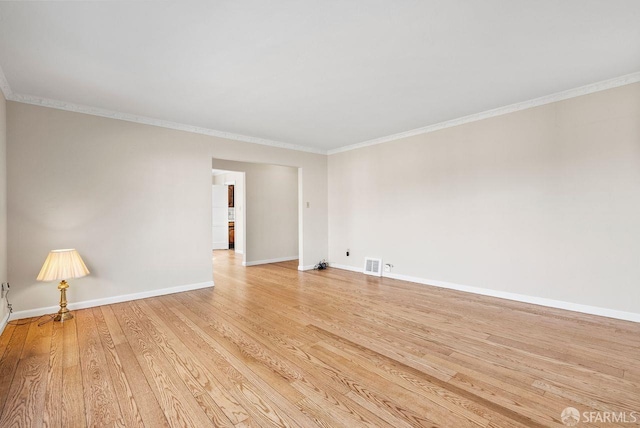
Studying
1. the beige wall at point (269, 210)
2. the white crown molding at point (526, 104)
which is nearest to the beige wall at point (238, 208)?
the beige wall at point (269, 210)

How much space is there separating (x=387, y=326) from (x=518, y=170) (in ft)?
8.71

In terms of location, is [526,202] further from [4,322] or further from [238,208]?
[238,208]

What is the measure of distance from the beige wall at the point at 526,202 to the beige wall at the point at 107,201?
3194 millimetres

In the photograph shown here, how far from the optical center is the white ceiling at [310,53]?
195 centimetres

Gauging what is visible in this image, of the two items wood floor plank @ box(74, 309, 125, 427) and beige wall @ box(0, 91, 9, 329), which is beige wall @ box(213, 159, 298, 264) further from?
wood floor plank @ box(74, 309, 125, 427)

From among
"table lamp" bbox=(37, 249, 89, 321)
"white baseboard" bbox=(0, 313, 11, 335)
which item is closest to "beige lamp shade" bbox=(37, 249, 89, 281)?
"table lamp" bbox=(37, 249, 89, 321)

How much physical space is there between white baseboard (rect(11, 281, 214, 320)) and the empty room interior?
30 mm

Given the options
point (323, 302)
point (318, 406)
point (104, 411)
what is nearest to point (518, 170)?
point (323, 302)

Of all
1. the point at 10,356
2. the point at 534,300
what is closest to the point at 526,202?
the point at 534,300

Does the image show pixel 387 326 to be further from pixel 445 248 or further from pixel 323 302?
pixel 445 248

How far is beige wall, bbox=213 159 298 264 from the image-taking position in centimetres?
666

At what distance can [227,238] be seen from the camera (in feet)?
32.3

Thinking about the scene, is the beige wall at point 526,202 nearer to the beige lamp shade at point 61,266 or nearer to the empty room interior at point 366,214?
the empty room interior at point 366,214

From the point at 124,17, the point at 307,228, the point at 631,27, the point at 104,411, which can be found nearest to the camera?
the point at 104,411
